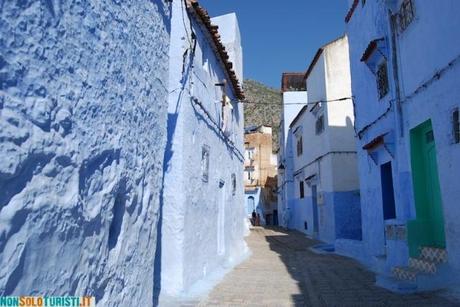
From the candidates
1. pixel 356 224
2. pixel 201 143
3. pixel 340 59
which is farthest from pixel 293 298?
pixel 340 59

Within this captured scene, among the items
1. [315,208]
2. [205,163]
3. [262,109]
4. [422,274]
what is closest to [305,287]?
[422,274]

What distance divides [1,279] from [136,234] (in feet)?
7.29

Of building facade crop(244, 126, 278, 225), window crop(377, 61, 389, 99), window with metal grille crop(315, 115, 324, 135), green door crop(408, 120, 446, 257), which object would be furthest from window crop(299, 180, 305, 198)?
green door crop(408, 120, 446, 257)

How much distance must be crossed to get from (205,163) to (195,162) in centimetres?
100

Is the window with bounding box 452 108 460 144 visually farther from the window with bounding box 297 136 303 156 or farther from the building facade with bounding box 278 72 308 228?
the building facade with bounding box 278 72 308 228

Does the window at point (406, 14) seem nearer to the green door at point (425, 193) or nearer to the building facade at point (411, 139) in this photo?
the building facade at point (411, 139)

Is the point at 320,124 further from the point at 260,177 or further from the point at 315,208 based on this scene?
the point at 260,177

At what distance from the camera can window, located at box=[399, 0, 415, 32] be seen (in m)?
8.48

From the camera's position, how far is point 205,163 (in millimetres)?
9062

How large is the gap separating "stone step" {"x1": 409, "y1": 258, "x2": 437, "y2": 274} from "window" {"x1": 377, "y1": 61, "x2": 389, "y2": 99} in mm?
4219

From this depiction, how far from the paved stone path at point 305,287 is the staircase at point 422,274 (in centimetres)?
23

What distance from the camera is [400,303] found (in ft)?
21.1

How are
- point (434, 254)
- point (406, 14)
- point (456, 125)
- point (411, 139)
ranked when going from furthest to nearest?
point (406, 14), point (411, 139), point (434, 254), point (456, 125)

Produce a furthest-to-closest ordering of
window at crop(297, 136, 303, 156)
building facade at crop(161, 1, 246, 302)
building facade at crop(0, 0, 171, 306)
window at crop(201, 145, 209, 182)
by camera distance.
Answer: window at crop(297, 136, 303, 156)
window at crop(201, 145, 209, 182)
building facade at crop(161, 1, 246, 302)
building facade at crop(0, 0, 171, 306)
